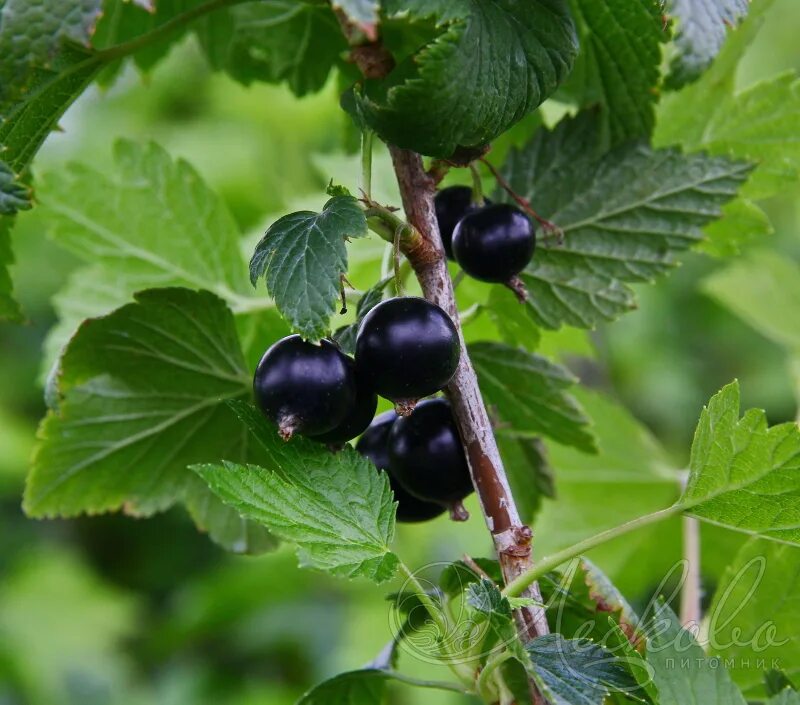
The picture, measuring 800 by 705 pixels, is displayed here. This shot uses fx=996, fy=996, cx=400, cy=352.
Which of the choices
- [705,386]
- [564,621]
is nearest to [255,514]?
[564,621]

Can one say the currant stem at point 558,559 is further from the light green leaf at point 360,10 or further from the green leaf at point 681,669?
the light green leaf at point 360,10

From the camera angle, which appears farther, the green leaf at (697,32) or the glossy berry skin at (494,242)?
the glossy berry skin at (494,242)

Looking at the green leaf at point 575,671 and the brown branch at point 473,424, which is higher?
the brown branch at point 473,424

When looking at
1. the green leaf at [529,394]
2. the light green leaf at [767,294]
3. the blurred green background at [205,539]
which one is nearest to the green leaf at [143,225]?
Result: the green leaf at [529,394]

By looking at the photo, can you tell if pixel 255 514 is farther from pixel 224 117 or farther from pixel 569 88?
pixel 224 117

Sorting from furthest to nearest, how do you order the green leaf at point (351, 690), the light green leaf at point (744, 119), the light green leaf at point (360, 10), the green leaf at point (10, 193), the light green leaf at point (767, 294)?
1. the light green leaf at point (767, 294)
2. the light green leaf at point (744, 119)
3. the green leaf at point (351, 690)
4. the green leaf at point (10, 193)
5. the light green leaf at point (360, 10)
